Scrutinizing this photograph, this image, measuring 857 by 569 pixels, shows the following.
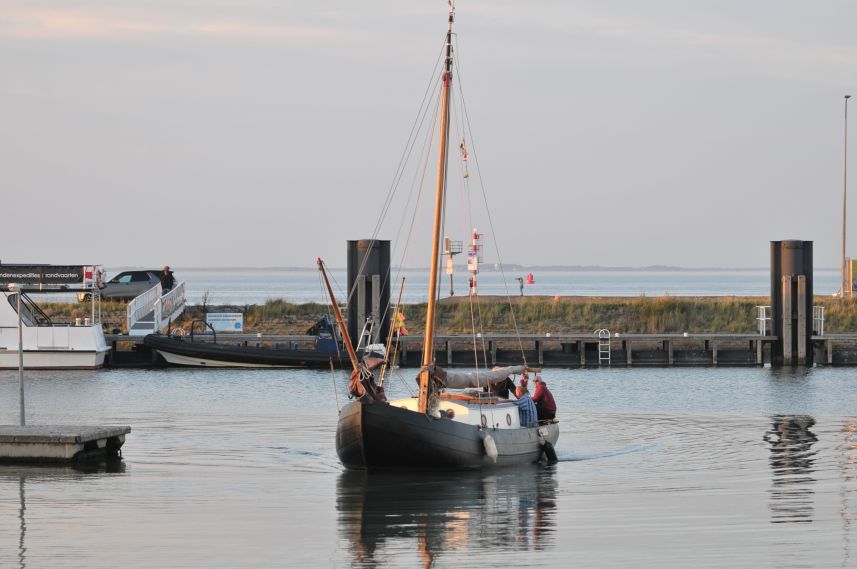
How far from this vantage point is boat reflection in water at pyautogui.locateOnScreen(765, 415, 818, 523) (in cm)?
2084

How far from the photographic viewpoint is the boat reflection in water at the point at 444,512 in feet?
59.8

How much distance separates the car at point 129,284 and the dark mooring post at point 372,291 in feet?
64.1

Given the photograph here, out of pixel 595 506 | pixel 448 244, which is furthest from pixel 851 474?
pixel 448 244

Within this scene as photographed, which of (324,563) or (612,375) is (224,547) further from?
(612,375)

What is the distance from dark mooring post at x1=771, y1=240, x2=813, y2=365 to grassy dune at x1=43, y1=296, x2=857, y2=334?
1103cm

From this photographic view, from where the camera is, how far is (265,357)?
51125 millimetres

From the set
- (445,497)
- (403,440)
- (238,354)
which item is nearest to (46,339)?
(238,354)

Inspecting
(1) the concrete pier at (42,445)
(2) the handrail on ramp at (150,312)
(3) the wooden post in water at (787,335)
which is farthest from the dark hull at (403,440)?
(2) the handrail on ramp at (150,312)

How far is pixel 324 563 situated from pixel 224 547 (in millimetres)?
1692

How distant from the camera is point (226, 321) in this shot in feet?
209

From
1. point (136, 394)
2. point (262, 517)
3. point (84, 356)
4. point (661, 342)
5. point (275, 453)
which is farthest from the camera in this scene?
point (661, 342)

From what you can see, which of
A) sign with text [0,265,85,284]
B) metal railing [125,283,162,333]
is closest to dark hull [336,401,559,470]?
sign with text [0,265,85,284]

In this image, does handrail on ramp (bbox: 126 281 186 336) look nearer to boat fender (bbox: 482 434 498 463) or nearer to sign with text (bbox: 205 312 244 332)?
sign with text (bbox: 205 312 244 332)

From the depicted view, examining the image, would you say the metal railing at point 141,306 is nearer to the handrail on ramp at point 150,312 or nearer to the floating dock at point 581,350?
the handrail on ramp at point 150,312
